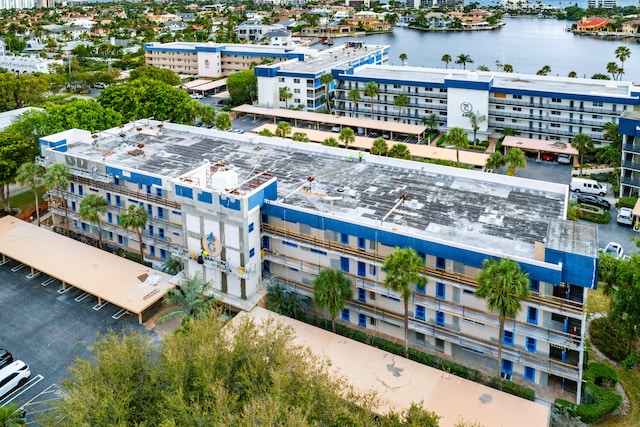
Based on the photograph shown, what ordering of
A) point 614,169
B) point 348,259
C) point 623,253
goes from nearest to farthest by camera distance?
point 348,259 < point 623,253 < point 614,169

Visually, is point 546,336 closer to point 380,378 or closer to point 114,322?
point 380,378

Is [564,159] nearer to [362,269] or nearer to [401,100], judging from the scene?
[401,100]

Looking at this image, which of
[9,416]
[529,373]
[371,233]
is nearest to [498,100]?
[371,233]

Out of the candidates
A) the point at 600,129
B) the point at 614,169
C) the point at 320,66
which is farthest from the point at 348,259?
the point at 320,66

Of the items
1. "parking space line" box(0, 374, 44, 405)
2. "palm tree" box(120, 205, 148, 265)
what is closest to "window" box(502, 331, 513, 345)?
"palm tree" box(120, 205, 148, 265)

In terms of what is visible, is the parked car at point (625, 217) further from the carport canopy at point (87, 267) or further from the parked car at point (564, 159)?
the carport canopy at point (87, 267)

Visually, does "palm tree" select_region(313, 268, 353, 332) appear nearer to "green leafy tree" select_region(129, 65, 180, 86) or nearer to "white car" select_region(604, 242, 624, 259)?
"white car" select_region(604, 242, 624, 259)

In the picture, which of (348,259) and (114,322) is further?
(114,322)
